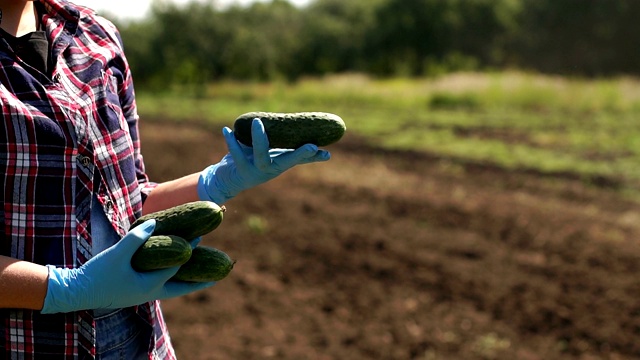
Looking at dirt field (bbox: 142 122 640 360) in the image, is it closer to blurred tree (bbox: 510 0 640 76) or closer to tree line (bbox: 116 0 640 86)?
tree line (bbox: 116 0 640 86)

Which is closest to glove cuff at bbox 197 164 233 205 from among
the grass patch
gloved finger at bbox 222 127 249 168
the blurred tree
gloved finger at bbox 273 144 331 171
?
gloved finger at bbox 222 127 249 168

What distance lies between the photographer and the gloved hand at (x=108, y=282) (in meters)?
1.81

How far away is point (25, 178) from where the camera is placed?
5.90ft

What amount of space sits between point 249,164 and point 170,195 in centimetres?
26

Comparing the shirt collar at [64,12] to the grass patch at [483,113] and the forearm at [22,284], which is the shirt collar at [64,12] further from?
the grass patch at [483,113]

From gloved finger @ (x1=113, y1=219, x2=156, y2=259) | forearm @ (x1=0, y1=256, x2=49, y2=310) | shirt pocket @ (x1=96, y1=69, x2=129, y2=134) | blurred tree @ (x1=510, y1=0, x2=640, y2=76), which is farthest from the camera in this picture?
blurred tree @ (x1=510, y1=0, x2=640, y2=76)

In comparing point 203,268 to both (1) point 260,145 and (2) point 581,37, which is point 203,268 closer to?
(1) point 260,145

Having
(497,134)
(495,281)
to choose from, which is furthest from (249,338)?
(497,134)

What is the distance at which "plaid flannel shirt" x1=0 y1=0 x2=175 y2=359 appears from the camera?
1793 mm

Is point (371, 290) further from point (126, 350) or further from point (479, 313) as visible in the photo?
point (126, 350)

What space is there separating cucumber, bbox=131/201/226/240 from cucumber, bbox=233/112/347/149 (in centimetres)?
31

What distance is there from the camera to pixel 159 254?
1.90 meters

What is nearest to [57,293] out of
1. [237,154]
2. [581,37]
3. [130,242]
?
[130,242]

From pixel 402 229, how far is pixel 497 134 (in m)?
8.74
